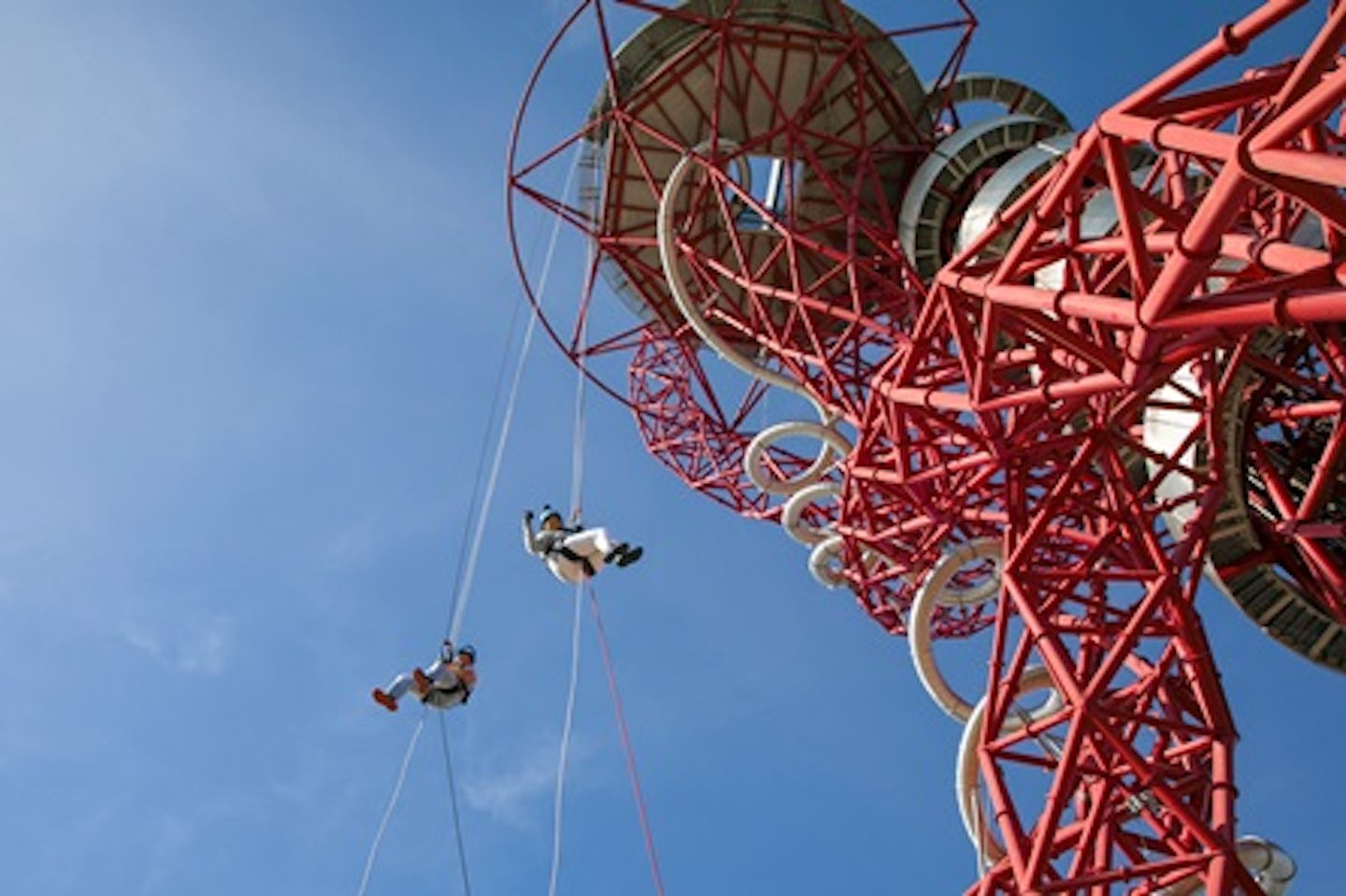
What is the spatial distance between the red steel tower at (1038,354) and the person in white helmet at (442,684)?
26.2ft

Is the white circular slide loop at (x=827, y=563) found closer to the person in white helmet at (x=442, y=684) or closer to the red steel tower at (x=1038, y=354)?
the red steel tower at (x=1038, y=354)

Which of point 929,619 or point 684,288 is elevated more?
point 684,288

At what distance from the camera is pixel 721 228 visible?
30.0 meters

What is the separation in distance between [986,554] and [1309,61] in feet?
41.9

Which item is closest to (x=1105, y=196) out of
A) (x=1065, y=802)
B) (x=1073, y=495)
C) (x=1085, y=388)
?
(x=1073, y=495)

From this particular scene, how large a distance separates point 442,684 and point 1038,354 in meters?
11.6

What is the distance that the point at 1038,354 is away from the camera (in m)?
16.3

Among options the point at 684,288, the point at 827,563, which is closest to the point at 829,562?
the point at 827,563

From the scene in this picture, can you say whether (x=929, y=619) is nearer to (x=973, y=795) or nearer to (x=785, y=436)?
(x=973, y=795)

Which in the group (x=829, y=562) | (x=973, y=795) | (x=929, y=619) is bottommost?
(x=973, y=795)

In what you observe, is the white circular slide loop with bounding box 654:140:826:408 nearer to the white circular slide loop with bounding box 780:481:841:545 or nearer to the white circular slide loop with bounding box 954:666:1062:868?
the white circular slide loop with bounding box 780:481:841:545

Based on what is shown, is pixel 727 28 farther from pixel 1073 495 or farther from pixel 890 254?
pixel 1073 495

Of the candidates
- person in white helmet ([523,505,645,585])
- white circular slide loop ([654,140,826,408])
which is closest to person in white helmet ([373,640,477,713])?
person in white helmet ([523,505,645,585])

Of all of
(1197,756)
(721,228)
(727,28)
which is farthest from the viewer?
(721,228)
